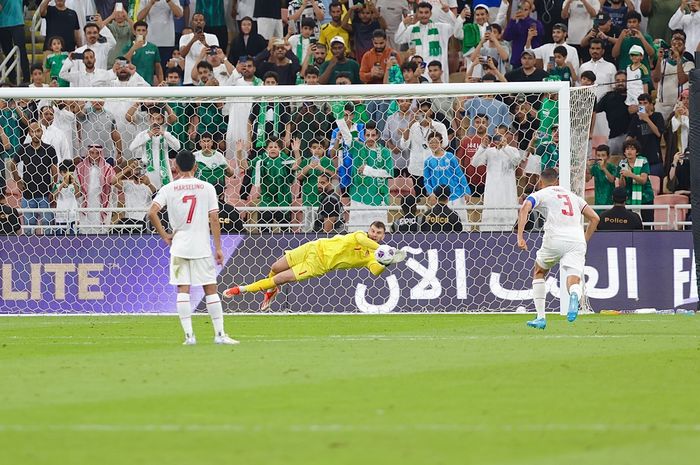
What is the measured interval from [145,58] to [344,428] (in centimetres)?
1792

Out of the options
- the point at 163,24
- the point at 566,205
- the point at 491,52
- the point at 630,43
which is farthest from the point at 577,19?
the point at 566,205

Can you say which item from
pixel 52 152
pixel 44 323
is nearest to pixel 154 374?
pixel 44 323

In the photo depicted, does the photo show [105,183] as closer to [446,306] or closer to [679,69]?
[446,306]

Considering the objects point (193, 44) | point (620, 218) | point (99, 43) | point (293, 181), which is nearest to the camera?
point (620, 218)

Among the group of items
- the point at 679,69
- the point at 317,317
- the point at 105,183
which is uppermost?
the point at 679,69

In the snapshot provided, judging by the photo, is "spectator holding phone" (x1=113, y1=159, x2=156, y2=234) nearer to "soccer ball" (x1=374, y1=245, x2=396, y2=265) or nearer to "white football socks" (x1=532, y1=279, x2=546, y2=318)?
"soccer ball" (x1=374, y1=245, x2=396, y2=265)

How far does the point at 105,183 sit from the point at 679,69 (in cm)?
1033

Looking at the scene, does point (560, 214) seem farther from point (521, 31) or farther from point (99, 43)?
point (99, 43)

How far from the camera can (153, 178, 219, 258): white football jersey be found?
45.3 ft

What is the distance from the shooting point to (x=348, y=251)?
1864 cm

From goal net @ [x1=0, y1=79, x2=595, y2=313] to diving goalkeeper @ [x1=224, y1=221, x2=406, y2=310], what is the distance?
1.48 meters

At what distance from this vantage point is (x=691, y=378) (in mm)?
10273

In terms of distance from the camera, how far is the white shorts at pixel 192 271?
13.8 metres

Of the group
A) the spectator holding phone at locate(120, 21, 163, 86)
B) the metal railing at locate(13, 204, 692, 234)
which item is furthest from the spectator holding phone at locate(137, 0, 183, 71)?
the metal railing at locate(13, 204, 692, 234)
